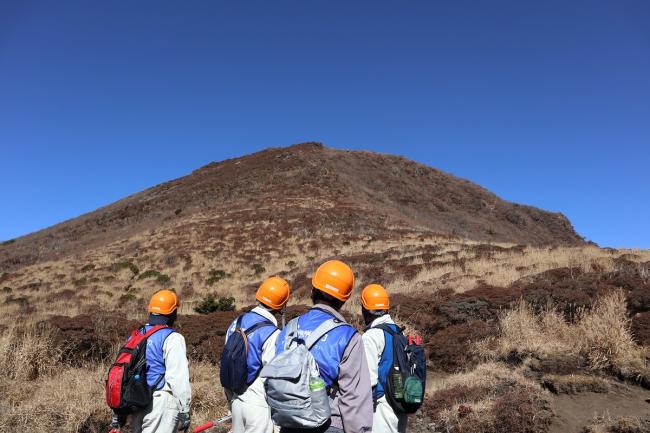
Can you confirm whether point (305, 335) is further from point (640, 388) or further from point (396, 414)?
point (640, 388)

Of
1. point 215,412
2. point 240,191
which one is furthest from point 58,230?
point 215,412

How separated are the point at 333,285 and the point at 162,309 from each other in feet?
6.57

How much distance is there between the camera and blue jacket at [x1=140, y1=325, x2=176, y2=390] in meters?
3.70

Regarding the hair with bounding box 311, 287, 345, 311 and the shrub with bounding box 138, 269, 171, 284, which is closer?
the hair with bounding box 311, 287, 345, 311

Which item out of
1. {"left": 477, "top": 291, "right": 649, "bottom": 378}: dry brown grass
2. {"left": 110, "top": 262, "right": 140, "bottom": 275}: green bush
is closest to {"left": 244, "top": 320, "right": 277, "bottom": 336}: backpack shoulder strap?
{"left": 477, "top": 291, "right": 649, "bottom": 378}: dry brown grass

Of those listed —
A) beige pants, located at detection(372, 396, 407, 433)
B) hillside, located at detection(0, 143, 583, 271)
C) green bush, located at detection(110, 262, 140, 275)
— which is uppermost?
hillside, located at detection(0, 143, 583, 271)

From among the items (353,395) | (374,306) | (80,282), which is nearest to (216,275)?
(80,282)

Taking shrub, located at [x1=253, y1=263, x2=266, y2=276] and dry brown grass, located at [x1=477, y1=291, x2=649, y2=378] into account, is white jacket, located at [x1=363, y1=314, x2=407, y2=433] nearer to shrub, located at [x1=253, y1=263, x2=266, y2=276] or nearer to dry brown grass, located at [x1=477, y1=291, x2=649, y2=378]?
dry brown grass, located at [x1=477, y1=291, x2=649, y2=378]

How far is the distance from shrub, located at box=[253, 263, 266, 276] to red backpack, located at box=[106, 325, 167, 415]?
18169 millimetres

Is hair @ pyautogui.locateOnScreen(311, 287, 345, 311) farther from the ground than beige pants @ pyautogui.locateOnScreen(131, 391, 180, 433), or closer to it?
farther from the ground

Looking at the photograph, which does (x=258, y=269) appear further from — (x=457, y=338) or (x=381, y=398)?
(x=381, y=398)

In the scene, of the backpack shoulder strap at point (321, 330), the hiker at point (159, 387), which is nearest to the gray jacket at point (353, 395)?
the backpack shoulder strap at point (321, 330)

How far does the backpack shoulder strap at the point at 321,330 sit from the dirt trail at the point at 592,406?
14.9 feet

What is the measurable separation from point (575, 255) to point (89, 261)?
87.6 ft
